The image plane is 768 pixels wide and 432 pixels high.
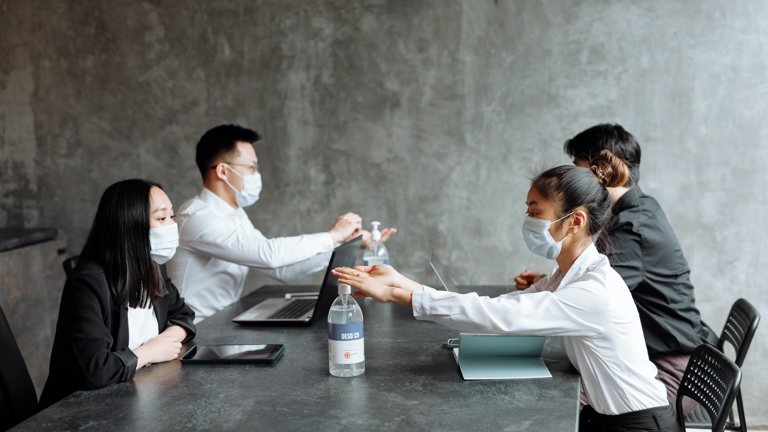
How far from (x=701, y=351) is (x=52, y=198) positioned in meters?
3.41

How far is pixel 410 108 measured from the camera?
3709 mm

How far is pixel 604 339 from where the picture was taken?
5.55ft

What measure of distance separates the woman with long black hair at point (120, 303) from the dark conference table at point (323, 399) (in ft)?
0.21

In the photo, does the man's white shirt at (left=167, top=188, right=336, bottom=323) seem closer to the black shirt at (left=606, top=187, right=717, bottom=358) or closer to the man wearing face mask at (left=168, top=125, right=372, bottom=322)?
the man wearing face mask at (left=168, top=125, right=372, bottom=322)

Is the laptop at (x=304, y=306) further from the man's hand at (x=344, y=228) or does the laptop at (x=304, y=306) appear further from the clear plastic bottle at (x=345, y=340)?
the clear plastic bottle at (x=345, y=340)

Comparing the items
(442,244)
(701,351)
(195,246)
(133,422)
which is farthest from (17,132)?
(701,351)

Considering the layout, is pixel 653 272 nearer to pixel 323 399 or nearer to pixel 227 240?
pixel 323 399

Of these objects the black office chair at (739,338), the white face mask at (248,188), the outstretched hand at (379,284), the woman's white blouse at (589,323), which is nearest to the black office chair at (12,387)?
the outstretched hand at (379,284)

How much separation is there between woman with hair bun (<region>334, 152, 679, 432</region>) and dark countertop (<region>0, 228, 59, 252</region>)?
7.93 feet

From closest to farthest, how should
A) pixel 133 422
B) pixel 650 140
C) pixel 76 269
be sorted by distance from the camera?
pixel 133 422
pixel 76 269
pixel 650 140

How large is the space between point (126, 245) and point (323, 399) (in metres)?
0.73

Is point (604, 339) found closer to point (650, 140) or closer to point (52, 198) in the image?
point (650, 140)

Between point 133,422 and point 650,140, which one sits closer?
point 133,422

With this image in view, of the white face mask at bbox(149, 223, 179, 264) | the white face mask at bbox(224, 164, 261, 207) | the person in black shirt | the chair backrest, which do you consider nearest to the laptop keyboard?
the white face mask at bbox(149, 223, 179, 264)
